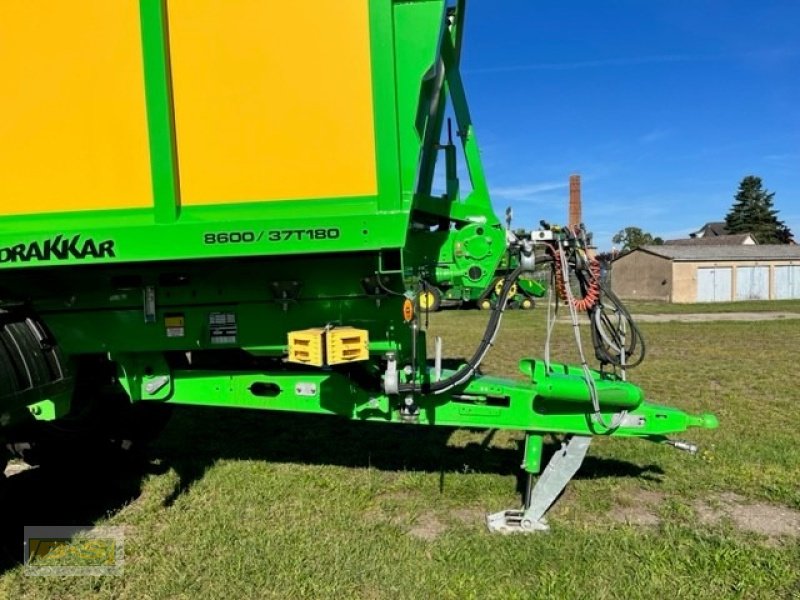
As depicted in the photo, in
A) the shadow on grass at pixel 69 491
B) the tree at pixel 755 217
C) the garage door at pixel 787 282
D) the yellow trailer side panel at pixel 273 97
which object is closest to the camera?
the yellow trailer side panel at pixel 273 97

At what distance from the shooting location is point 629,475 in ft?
14.0

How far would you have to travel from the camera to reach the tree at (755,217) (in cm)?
5991

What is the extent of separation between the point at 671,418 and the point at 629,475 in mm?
921

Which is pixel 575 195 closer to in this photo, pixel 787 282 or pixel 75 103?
pixel 75 103

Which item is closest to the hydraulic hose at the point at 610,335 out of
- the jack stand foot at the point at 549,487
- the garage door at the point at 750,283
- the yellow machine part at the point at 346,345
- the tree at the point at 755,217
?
the jack stand foot at the point at 549,487

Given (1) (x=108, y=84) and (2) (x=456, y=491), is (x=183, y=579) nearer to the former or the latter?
(2) (x=456, y=491)

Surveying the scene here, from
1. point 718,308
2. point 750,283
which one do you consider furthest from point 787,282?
point 718,308

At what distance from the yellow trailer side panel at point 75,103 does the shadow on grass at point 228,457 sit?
2017 mm

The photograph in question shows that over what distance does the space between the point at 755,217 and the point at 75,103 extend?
70679 mm

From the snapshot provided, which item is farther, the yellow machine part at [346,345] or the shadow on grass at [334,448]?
the shadow on grass at [334,448]

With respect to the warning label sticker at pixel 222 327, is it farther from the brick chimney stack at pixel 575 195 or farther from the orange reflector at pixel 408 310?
the brick chimney stack at pixel 575 195

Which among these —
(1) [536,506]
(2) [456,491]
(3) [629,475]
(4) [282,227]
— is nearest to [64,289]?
(4) [282,227]

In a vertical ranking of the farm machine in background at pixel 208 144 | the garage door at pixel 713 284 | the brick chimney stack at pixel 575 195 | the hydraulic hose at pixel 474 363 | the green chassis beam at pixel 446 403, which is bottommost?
the garage door at pixel 713 284

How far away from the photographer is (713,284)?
32.9 m
